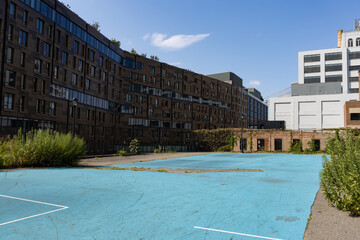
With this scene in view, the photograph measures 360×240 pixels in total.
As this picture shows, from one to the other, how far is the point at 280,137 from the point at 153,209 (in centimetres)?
4276

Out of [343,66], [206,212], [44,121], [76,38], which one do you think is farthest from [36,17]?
[343,66]

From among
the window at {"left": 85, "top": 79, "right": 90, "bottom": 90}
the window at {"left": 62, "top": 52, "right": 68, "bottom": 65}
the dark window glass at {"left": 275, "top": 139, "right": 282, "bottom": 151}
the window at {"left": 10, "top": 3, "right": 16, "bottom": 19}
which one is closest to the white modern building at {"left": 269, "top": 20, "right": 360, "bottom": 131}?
the dark window glass at {"left": 275, "top": 139, "right": 282, "bottom": 151}

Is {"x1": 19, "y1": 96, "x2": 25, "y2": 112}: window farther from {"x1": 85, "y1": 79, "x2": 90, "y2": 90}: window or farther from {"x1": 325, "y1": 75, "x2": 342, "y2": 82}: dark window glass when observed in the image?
{"x1": 325, "y1": 75, "x2": 342, "y2": 82}: dark window glass

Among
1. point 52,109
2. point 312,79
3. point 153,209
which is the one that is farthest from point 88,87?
point 312,79

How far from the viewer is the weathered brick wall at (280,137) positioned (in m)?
44.2

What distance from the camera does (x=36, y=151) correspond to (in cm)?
1753

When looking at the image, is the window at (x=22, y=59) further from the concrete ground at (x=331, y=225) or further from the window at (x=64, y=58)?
the concrete ground at (x=331, y=225)

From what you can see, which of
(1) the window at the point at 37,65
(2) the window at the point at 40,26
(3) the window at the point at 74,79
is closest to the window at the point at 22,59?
(1) the window at the point at 37,65

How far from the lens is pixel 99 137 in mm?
51188

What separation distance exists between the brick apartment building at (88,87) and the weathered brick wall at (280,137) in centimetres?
2206

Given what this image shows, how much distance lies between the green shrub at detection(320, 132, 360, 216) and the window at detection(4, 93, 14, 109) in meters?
36.2

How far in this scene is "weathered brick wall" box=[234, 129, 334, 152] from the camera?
44188 mm

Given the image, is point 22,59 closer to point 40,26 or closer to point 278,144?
point 40,26

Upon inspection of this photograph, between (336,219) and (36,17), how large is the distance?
140 ft
